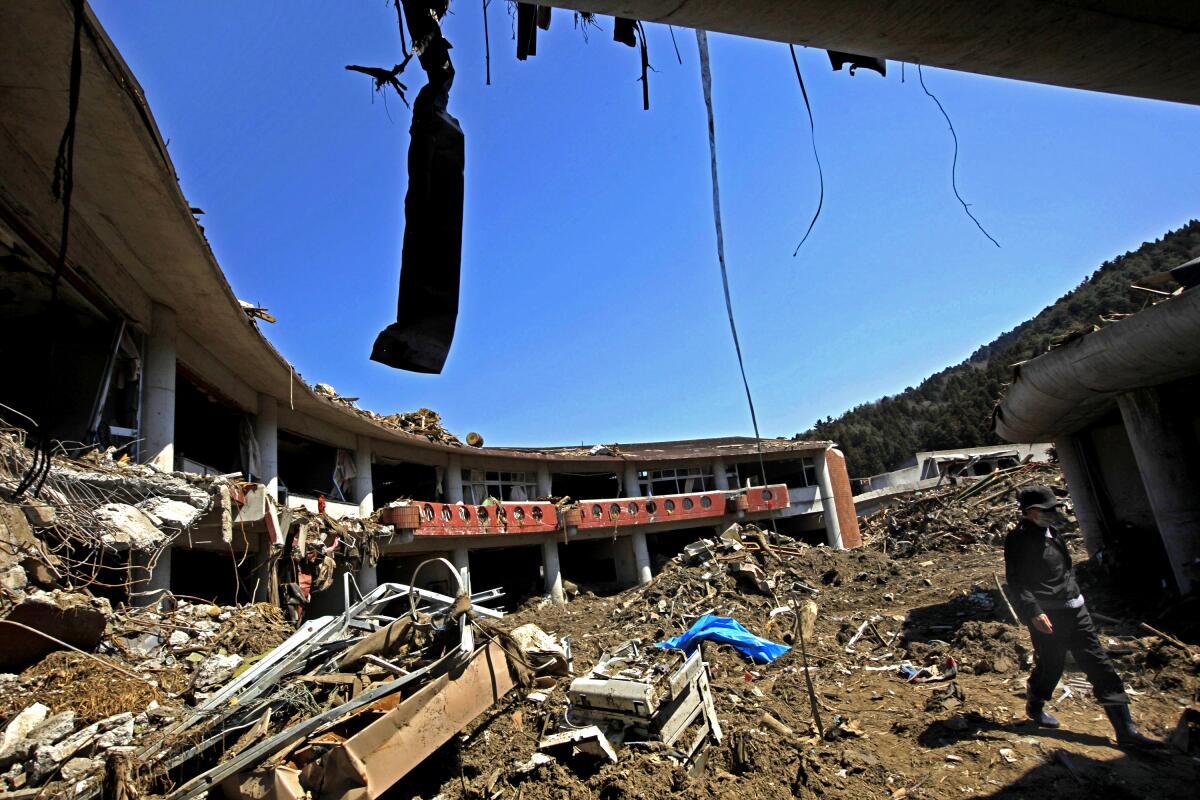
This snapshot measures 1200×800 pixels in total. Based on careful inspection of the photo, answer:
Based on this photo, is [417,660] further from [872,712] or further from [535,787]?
[872,712]

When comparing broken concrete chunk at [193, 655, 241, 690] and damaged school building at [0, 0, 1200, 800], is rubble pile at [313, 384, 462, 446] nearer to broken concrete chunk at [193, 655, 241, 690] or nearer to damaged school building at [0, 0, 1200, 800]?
damaged school building at [0, 0, 1200, 800]

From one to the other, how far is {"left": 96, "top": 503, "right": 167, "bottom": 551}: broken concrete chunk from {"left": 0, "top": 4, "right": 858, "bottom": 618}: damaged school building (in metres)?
1.02

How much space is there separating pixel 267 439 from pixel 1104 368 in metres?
14.2

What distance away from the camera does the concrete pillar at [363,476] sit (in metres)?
17.0

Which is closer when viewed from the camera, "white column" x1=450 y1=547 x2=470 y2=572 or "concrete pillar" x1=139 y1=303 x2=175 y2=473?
"concrete pillar" x1=139 y1=303 x2=175 y2=473

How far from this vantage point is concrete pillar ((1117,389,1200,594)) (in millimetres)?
7840

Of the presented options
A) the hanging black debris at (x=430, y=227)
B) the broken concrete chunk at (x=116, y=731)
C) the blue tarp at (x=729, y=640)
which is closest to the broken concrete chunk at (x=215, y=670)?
the broken concrete chunk at (x=116, y=731)

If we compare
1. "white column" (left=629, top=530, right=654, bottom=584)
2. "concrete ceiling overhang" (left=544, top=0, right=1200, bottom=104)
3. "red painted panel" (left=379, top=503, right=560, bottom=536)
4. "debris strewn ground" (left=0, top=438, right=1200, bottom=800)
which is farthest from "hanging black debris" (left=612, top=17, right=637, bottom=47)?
"white column" (left=629, top=530, right=654, bottom=584)

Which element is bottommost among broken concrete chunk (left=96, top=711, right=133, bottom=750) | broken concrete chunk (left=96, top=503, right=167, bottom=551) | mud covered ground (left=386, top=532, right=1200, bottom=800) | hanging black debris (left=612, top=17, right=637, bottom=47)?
mud covered ground (left=386, top=532, right=1200, bottom=800)

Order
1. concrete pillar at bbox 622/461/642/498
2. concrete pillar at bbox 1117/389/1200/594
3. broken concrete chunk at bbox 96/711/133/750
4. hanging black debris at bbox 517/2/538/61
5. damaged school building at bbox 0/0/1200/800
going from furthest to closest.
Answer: concrete pillar at bbox 622/461/642/498
concrete pillar at bbox 1117/389/1200/594
broken concrete chunk at bbox 96/711/133/750
damaged school building at bbox 0/0/1200/800
hanging black debris at bbox 517/2/538/61

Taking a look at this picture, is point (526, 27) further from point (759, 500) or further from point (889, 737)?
point (759, 500)

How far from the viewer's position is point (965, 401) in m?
56.7

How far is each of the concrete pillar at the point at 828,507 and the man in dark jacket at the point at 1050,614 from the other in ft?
89.9

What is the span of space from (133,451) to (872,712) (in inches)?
390
